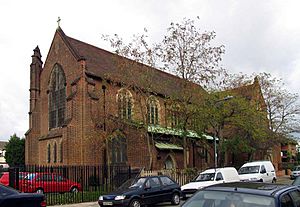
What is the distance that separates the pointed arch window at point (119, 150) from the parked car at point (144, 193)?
15156mm

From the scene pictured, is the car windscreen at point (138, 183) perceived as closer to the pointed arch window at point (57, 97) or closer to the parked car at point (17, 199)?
the parked car at point (17, 199)

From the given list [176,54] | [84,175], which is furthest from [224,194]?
[176,54]

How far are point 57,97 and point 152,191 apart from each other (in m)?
22.5

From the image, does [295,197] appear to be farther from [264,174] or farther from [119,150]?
[119,150]

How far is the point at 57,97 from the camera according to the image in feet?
127

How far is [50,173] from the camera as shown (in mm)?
23484

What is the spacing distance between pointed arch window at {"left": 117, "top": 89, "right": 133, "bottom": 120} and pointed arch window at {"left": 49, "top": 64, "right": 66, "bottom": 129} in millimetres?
7932

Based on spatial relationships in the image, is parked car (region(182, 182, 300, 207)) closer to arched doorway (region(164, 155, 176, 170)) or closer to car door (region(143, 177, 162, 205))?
car door (region(143, 177, 162, 205))

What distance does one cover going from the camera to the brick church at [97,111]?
3173 centimetres

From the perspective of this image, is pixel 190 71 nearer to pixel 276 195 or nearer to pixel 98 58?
pixel 98 58

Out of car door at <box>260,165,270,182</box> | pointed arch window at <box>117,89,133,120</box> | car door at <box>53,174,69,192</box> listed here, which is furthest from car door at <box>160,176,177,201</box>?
car door at <box>260,165,270,182</box>

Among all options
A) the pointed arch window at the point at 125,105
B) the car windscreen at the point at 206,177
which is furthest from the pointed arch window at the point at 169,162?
the car windscreen at the point at 206,177

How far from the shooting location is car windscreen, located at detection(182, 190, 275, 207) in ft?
19.1

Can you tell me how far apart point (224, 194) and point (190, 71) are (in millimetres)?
24935
